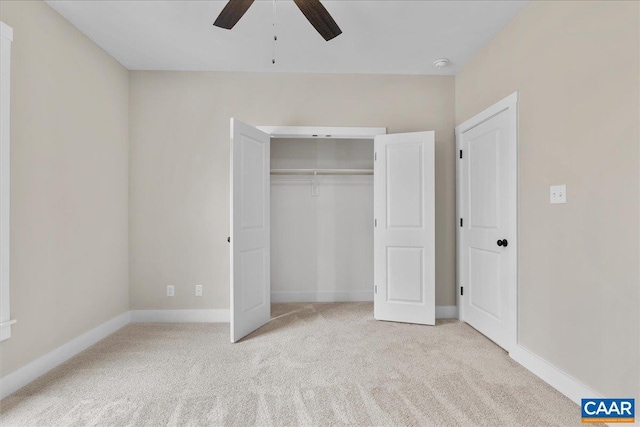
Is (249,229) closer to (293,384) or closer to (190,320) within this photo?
(190,320)

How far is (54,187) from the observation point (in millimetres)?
2629

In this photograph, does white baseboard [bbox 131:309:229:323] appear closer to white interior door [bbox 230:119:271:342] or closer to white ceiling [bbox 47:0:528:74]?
white interior door [bbox 230:119:271:342]

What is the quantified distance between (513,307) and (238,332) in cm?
234

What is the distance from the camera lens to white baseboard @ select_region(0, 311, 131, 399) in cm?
222

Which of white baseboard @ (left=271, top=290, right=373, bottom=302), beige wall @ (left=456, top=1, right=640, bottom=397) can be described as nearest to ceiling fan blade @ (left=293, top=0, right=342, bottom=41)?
beige wall @ (left=456, top=1, right=640, bottom=397)

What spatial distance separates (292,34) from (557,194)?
7.96ft

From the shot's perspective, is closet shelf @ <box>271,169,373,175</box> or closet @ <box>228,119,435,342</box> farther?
closet shelf @ <box>271,169,373,175</box>

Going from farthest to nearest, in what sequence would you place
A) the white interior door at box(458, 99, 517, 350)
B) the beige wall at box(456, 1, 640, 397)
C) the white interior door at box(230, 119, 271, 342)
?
the white interior door at box(230, 119, 271, 342)
the white interior door at box(458, 99, 517, 350)
the beige wall at box(456, 1, 640, 397)

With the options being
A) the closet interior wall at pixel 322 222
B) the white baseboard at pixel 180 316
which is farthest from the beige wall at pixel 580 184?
the white baseboard at pixel 180 316

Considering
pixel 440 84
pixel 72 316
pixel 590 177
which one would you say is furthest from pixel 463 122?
pixel 72 316

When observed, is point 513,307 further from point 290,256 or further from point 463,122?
point 290,256

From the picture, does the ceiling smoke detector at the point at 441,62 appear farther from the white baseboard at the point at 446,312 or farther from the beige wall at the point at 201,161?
the white baseboard at the point at 446,312

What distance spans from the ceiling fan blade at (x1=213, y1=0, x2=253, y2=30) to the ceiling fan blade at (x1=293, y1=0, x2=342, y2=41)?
11.9 inches

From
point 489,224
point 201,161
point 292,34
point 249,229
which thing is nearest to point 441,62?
point 292,34
